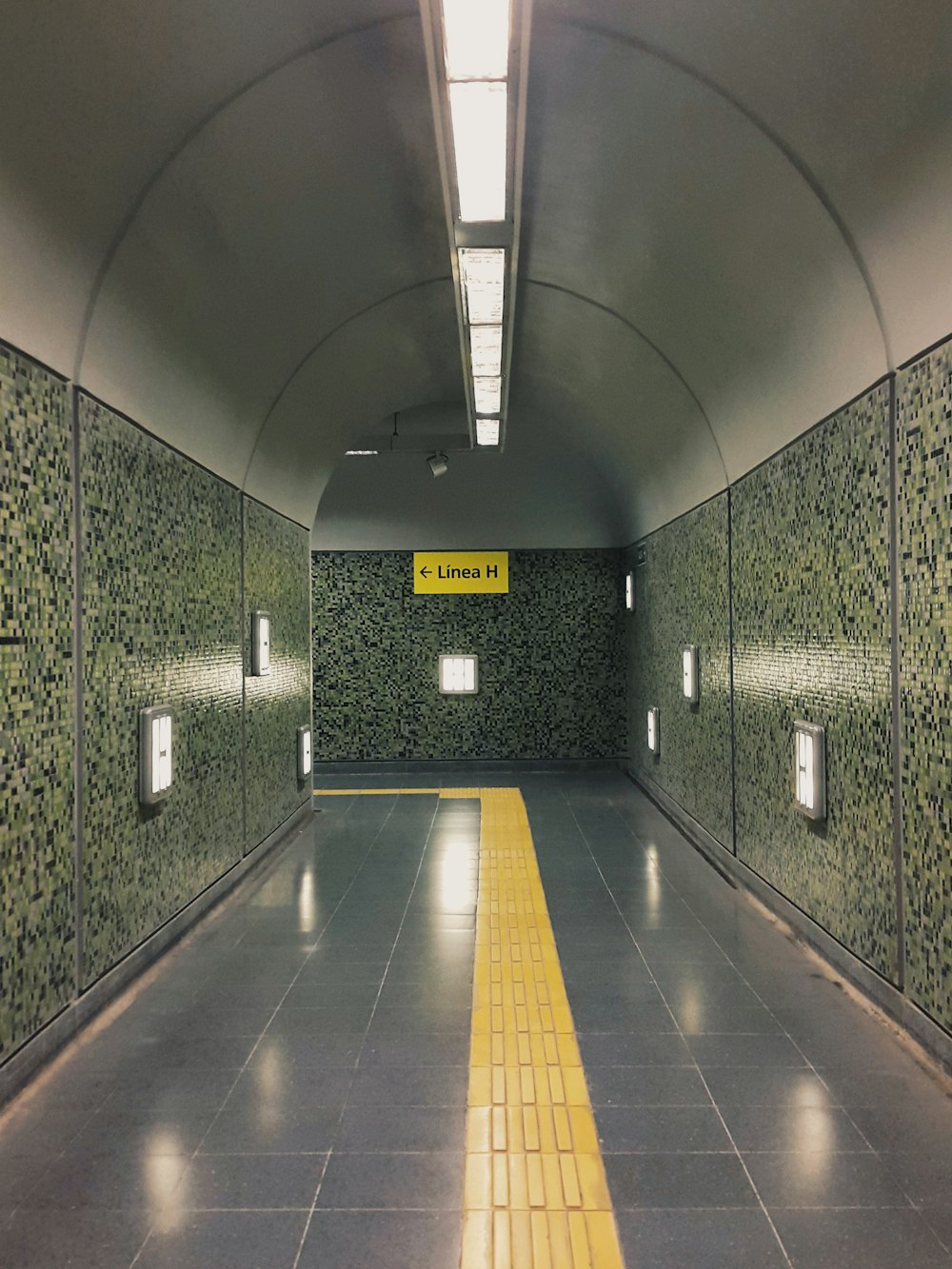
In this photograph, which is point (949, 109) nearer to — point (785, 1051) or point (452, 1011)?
point (785, 1051)

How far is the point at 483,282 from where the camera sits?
453cm

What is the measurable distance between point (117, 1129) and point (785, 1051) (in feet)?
7.68

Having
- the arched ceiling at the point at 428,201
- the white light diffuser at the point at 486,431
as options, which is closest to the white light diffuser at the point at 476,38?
the arched ceiling at the point at 428,201

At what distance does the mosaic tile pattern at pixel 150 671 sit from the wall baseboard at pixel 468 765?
191 inches

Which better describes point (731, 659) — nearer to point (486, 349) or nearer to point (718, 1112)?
point (486, 349)

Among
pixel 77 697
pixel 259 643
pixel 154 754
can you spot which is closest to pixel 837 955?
pixel 154 754

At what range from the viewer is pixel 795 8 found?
288 centimetres

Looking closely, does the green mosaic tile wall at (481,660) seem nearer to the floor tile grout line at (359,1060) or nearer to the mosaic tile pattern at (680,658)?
the mosaic tile pattern at (680,658)

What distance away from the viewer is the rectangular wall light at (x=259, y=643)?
21.0 feet

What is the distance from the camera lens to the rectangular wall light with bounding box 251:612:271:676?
21.0 feet

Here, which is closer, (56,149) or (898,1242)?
(898,1242)

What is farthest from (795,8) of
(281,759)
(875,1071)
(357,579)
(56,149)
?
(357,579)

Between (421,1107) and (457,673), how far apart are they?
802 cm

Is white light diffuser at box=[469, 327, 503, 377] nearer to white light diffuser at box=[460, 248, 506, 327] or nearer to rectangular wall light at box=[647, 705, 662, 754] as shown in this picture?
white light diffuser at box=[460, 248, 506, 327]
